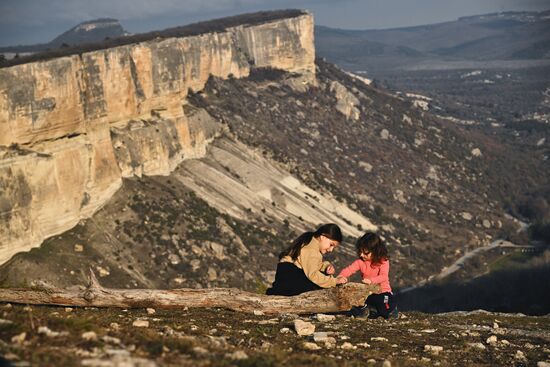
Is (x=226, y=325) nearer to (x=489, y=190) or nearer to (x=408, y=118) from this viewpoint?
(x=489, y=190)

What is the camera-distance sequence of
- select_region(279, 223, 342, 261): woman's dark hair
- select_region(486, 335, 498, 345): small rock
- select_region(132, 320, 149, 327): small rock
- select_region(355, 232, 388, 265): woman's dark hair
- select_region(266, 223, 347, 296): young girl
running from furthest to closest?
select_region(355, 232, 388, 265): woman's dark hair < select_region(266, 223, 347, 296): young girl < select_region(279, 223, 342, 261): woman's dark hair < select_region(486, 335, 498, 345): small rock < select_region(132, 320, 149, 327): small rock

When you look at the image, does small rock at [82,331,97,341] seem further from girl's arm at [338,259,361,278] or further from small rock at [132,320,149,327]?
girl's arm at [338,259,361,278]

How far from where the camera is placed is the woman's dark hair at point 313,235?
57.5 ft

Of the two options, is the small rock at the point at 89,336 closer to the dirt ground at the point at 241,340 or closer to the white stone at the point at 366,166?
the dirt ground at the point at 241,340

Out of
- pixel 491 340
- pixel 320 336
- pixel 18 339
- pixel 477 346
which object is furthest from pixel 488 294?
pixel 18 339

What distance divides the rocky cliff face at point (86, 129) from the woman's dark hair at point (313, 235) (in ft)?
137

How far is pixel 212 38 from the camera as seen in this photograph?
4144 inches

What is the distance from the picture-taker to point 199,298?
59.5 feet

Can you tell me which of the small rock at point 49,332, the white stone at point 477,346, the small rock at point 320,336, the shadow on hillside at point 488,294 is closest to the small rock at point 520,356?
the white stone at point 477,346

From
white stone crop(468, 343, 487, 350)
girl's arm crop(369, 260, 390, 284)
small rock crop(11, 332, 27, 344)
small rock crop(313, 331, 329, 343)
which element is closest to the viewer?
small rock crop(11, 332, 27, 344)

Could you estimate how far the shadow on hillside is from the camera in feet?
235

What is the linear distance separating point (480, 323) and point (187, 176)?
62.7 meters

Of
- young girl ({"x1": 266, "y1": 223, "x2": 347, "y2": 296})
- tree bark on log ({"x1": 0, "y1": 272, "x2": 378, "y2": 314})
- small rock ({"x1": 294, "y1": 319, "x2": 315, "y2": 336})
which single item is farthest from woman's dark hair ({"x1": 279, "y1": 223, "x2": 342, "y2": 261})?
small rock ({"x1": 294, "y1": 319, "x2": 315, "y2": 336})

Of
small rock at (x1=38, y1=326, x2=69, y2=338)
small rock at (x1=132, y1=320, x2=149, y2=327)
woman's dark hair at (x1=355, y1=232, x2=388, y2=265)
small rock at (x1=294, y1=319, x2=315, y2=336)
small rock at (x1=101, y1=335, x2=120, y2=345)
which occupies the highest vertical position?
small rock at (x1=38, y1=326, x2=69, y2=338)
